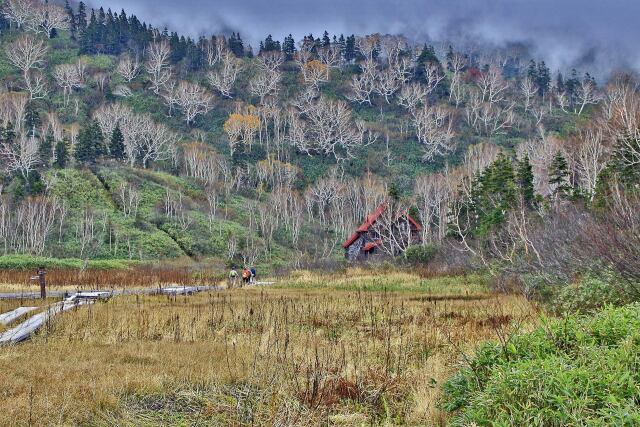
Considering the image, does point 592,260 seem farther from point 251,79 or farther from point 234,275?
point 251,79

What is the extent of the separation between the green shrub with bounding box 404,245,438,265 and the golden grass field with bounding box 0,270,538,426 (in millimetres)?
23923

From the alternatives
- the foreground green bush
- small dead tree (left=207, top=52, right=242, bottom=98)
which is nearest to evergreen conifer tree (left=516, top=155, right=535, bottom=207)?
the foreground green bush

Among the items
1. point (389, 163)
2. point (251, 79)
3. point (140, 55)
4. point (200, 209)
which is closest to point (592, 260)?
point (200, 209)

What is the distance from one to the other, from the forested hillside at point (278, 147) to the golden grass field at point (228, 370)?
580 centimetres

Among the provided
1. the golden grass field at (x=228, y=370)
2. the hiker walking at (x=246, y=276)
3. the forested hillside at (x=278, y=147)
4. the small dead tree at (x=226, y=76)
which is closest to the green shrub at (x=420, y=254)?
the forested hillside at (x=278, y=147)

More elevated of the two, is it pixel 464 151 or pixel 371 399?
pixel 464 151

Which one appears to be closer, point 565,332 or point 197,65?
point 565,332

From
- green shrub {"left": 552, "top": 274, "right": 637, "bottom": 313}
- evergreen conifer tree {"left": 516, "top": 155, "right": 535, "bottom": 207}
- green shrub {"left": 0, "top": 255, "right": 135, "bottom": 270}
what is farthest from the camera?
green shrub {"left": 0, "top": 255, "right": 135, "bottom": 270}

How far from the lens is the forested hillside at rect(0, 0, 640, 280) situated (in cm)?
4017

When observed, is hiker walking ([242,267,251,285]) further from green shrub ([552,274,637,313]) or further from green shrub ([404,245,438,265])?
green shrub ([552,274,637,313])

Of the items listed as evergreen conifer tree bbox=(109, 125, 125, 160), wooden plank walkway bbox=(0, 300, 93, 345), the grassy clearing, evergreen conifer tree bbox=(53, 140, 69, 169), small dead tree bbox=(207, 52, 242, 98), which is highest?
small dead tree bbox=(207, 52, 242, 98)

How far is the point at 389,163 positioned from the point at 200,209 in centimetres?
3423

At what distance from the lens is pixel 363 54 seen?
402ft

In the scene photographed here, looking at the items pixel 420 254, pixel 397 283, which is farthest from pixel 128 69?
pixel 397 283
